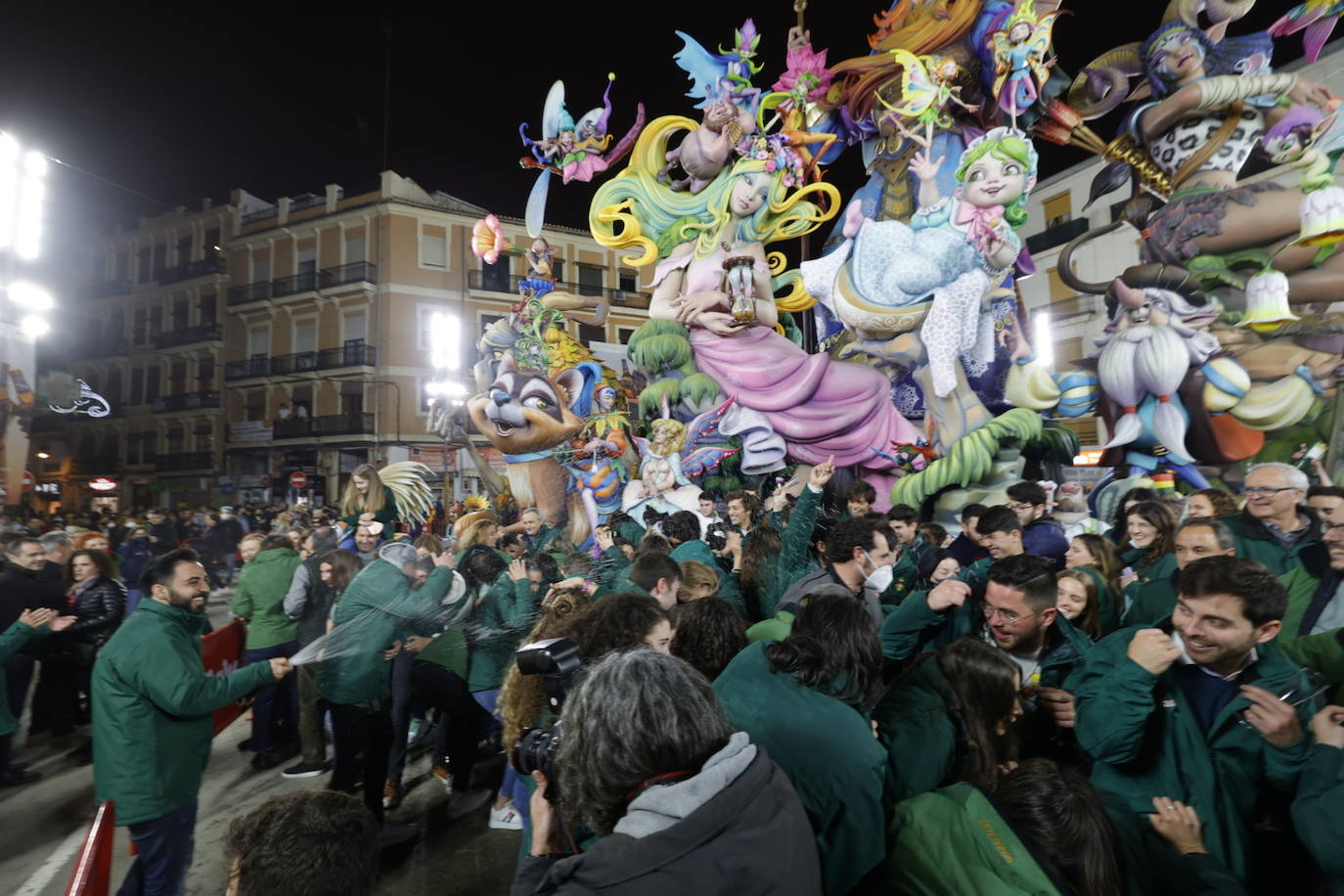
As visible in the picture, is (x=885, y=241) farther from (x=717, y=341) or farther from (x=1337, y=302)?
(x=1337, y=302)

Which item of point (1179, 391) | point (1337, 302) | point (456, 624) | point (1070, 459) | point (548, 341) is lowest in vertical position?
point (456, 624)

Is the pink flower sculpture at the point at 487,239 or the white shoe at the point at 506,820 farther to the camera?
the pink flower sculpture at the point at 487,239

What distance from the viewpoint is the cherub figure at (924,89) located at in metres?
9.31

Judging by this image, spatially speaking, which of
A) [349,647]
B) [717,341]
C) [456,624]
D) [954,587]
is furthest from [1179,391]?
[349,647]

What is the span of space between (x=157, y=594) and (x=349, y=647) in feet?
3.02

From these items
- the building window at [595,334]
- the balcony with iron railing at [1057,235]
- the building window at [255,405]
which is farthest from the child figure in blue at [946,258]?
the building window at [255,405]

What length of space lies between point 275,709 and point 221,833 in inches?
47.9

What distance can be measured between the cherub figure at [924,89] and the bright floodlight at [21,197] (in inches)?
459

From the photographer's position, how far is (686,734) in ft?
4.24

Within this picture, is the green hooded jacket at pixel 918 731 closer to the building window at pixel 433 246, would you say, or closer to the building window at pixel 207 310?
the building window at pixel 433 246

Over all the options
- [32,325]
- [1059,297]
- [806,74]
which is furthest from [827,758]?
[1059,297]

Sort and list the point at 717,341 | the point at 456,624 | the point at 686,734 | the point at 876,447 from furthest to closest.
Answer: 1. the point at 717,341
2. the point at 876,447
3. the point at 456,624
4. the point at 686,734

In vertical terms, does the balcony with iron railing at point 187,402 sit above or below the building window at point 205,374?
below

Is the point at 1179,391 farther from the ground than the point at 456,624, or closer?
farther from the ground
